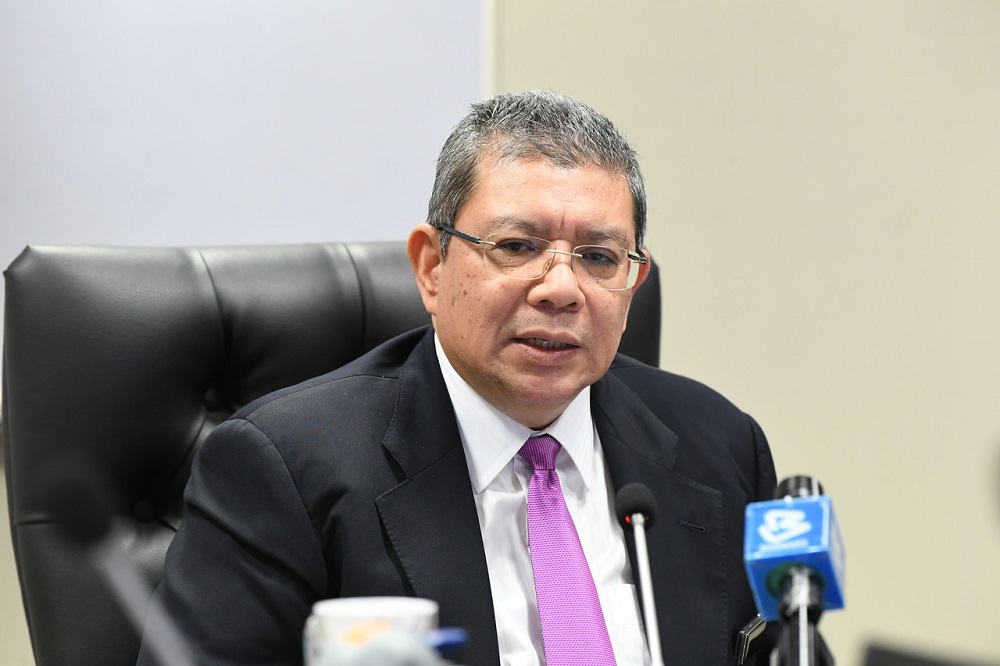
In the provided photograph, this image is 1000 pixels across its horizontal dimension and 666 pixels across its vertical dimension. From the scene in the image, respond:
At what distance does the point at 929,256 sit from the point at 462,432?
1.62 metres

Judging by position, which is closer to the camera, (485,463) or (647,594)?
(647,594)

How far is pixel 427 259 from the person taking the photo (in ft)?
5.74

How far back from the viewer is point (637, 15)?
9.79 ft

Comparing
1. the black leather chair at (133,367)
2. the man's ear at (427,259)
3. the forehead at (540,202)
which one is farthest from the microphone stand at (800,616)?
the black leather chair at (133,367)

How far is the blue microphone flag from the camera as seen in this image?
89 cm

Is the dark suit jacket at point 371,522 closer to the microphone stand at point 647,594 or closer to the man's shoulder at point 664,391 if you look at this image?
the man's shoulder at point 664,391

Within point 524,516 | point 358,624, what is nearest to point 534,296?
point 524,516

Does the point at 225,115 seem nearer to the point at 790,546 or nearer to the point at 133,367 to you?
the point at 133,367

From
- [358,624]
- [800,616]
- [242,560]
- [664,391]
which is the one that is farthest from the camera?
[664,391]

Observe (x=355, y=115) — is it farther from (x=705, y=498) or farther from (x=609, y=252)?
(x=705, y=498)

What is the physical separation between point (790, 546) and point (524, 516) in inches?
30.4

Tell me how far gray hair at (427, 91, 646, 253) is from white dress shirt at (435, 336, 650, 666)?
26cm

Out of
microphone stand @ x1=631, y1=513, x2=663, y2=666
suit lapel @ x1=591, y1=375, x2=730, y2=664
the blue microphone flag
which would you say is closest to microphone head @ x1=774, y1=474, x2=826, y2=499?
the blue microphone flag

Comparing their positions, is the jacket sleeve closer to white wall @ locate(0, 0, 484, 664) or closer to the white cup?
the white cup
